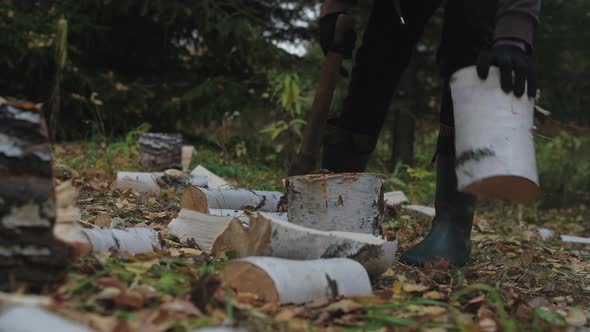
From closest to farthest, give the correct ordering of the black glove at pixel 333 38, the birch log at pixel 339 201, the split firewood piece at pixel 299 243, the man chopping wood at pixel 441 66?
1. the split firewood piece at pixel 299 243
2. the man chopping wood at pixel 441 66
3. the birch log at pixel 339 201
4. the black glove at pixel 333 38

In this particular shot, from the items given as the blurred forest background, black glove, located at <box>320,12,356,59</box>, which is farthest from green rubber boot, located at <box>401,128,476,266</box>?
the blurred forest background

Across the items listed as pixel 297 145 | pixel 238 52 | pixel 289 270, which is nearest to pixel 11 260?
pixel 289 270

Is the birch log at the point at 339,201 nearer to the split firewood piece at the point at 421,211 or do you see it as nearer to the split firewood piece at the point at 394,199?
the split firewood piece at the point at 421,211

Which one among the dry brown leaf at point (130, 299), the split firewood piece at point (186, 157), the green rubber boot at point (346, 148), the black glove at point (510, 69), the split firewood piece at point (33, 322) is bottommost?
the dry brown leaf at point (130, 299)

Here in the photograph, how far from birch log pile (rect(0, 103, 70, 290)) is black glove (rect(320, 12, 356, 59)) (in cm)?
143

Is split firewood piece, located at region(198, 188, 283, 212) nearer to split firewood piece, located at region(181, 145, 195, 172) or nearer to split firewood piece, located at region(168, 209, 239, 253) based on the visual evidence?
split firewood piece, located at region(168, 209, 239, 253)

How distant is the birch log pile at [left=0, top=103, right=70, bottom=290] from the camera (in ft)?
3.97

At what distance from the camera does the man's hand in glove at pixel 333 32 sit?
96.0 inches

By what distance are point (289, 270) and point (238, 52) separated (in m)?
4.70

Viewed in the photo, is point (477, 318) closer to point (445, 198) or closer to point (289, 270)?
point (289, 270)

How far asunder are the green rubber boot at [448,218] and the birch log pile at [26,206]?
4.26 ft

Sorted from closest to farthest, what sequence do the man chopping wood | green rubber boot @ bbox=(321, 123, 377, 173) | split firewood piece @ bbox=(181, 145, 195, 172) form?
the man chopping wood
green rubber boot @ bbox=(321, 123, 377, 173)
split firewood piece @ bbox=(181, 145, 195, 172)

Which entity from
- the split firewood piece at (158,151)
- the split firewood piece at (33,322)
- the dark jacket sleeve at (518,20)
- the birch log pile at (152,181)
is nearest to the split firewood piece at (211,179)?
the birch log pile at (152,181)

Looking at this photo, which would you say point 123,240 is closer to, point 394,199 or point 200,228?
point 200,228
